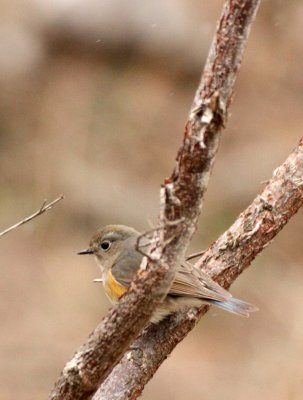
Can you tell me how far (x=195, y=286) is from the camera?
3.88 meters

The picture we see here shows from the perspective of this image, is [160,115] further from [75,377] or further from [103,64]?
[75,377]

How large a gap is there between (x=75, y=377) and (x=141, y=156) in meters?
5.78

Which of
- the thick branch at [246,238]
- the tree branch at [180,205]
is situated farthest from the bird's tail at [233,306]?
the tree branch at [180,205]

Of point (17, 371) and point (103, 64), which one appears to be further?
point (103, 64)

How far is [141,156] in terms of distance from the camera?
28.6 feet

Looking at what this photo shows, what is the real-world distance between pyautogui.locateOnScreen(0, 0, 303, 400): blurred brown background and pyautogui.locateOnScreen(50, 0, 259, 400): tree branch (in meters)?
5.06

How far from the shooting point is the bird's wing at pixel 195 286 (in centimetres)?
388

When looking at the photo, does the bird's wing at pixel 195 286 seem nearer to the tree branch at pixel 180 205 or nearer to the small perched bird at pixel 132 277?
the small perched bird at pixel 132 277

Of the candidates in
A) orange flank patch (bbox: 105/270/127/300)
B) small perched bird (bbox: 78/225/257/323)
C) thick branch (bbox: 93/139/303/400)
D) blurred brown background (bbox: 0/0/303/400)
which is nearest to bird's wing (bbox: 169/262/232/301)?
small perched bird (bbox: 78/225/257/323)

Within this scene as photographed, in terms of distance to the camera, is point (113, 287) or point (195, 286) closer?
point (195, 286)

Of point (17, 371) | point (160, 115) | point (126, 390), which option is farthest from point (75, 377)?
point (160, 115)

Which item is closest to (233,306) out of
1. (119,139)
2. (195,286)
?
(195,286)

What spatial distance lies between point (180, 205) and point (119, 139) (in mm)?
6035

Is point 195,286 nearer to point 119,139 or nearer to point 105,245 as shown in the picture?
point 105,245
